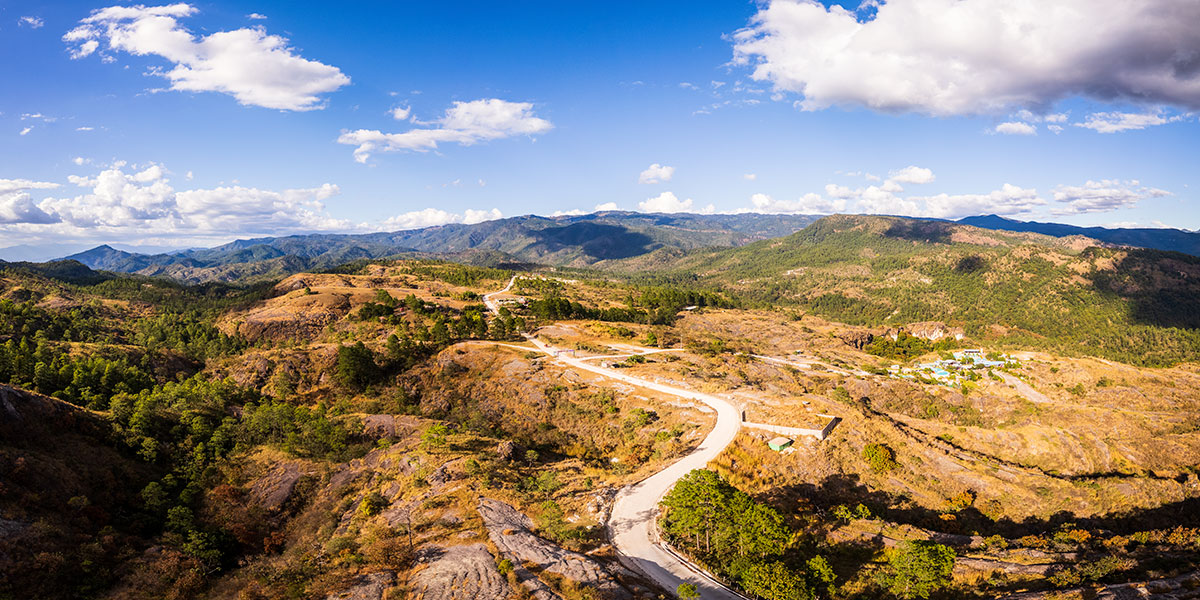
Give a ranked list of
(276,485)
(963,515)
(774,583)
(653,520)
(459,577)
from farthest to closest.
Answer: (276,485)
(963,515)
(653,520)
(459,577)
(774,583)

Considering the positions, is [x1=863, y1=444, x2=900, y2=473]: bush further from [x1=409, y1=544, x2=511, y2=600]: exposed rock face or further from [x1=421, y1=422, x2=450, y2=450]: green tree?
[x1=421, y1=422, x2=450, y2=450]: green tree

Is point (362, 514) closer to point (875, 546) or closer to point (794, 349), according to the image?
point (875, 546)

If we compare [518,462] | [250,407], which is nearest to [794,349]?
[518,462]

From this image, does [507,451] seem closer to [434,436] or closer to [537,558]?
[434,436]

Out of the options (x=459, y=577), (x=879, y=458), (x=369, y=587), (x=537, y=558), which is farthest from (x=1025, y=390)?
(x=369, y=587)

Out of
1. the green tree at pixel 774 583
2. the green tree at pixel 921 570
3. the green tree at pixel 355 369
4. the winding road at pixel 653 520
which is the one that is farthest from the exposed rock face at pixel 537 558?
the green tree at pixel 355 369

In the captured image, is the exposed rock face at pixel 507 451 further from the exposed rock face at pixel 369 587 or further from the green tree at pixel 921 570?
the green tree at pixel 921 570
